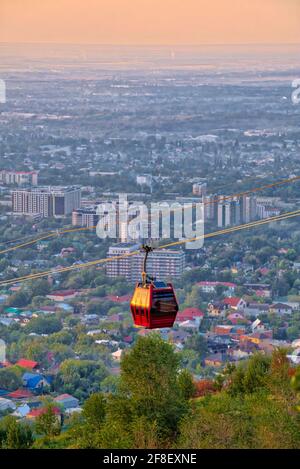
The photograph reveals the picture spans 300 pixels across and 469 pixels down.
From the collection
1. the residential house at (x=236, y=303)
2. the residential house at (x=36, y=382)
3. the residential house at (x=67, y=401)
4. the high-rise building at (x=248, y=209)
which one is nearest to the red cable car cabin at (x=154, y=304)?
the residential house at (x=67, y=401)

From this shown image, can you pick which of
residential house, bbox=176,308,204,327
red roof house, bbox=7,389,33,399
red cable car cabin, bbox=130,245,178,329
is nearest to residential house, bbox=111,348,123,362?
red roof house, bbox=7,389,33,399

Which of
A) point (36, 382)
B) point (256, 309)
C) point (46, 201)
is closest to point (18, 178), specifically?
point (46, 201)

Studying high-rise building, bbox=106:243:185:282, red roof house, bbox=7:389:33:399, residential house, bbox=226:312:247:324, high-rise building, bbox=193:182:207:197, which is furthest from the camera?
high-rise building, bbox=193:182:207:197

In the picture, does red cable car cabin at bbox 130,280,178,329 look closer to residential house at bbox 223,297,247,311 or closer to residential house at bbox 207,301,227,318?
residential house at bbox 207,301,227,318

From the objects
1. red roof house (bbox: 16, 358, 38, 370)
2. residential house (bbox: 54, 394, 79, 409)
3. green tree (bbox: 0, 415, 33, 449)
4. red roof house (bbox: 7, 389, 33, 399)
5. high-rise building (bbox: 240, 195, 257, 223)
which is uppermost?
green tree (bbox: 0, 415, 33, 449)

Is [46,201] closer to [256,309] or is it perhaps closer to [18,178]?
[18,178]

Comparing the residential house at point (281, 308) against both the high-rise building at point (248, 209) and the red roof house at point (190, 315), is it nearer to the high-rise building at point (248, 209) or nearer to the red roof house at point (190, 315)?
the red roof house at point (190, 315)

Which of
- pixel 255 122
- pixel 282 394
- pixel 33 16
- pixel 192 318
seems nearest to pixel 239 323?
pixel 192 318
